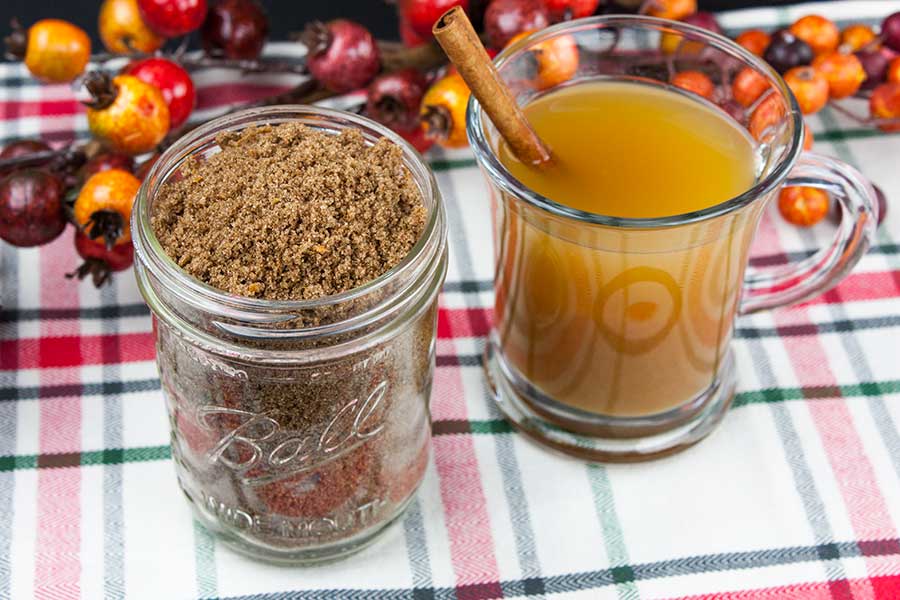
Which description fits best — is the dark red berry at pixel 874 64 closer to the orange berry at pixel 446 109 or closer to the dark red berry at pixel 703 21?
the dark red berry at pixel 703 21

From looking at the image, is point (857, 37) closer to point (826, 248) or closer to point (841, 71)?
point (841, 71)

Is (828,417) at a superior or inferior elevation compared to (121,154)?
inferior

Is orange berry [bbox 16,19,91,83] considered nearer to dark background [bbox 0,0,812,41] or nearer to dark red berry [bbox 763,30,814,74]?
dark background [bbox 0,0,812,41]

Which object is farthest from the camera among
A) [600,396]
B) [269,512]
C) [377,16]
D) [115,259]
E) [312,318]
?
[377,16]

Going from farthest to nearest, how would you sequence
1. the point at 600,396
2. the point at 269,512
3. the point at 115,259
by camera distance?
the point at 115,259 < the point at 600,396 < the point at 269,512

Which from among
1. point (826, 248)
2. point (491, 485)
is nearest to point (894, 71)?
point (826, 248)

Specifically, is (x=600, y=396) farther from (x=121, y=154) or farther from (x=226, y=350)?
(x=121, y=154)

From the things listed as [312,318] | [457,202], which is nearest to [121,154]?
[457,202]

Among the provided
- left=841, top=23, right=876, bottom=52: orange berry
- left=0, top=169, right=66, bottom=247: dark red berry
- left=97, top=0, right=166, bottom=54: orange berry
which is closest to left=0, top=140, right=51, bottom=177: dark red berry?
left=0, top=169, right=66, bottom=247: dark red berry
